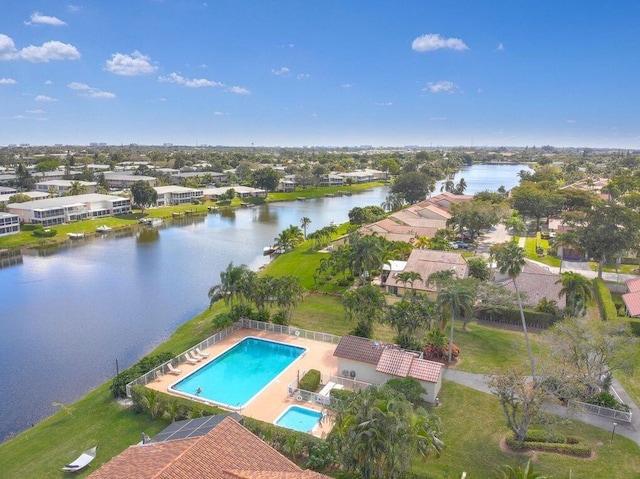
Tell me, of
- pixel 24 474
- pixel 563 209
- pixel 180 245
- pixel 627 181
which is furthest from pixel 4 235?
pixel 627 181

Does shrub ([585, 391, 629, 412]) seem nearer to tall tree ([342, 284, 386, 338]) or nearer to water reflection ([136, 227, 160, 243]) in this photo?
tall tree ([342, 284, 386, 338])

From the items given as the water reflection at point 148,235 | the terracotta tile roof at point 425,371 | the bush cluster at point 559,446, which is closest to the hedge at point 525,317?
the terracotta tile roof at point 425,371

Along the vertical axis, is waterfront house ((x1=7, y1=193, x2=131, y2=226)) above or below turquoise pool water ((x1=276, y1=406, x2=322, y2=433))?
above

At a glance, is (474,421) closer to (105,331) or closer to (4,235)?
(105,331)

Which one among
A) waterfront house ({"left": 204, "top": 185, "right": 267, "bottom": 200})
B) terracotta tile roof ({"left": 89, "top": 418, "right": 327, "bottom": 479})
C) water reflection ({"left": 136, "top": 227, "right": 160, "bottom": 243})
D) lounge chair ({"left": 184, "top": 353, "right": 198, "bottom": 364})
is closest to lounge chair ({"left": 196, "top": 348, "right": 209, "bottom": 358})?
lounge chair ({"left": 184, "top": 353, "right": 198, "bottom": 364})

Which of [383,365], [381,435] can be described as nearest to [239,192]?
[383,365]
